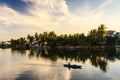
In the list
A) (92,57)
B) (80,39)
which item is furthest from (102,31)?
(92,57)

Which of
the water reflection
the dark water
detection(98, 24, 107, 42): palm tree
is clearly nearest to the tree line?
detection(98, 24, 107, 42): palm tree

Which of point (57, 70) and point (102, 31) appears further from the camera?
point (102, 31)

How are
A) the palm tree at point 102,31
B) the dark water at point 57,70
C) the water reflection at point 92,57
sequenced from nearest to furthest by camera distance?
the dark water at point 57,70 → the water reflection at point 92,57 → the palm tree at point 102,31

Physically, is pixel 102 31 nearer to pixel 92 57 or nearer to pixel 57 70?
pixel 92 57

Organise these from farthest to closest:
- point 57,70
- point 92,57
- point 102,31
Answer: point 102,31
point 92,57
point 57,70

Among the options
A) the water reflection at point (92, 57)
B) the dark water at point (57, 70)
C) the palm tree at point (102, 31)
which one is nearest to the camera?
the dark water at point (57, 70)

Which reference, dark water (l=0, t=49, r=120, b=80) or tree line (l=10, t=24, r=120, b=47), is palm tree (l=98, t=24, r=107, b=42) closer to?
tree line (l=10, t=24, r=120, b=47)

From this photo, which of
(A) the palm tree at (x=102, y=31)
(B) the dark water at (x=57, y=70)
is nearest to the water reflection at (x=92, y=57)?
(B) the dark water at (x=57, y=70)

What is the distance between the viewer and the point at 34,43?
17850cm

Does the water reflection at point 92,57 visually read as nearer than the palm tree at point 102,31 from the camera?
Yes

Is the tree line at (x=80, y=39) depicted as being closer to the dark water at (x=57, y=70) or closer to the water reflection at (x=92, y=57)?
the water reflection at (x=92, y=57)

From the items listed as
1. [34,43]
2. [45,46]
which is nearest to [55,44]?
[45,46]

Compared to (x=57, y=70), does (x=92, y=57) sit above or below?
above

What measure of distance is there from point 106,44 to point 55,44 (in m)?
39.5
